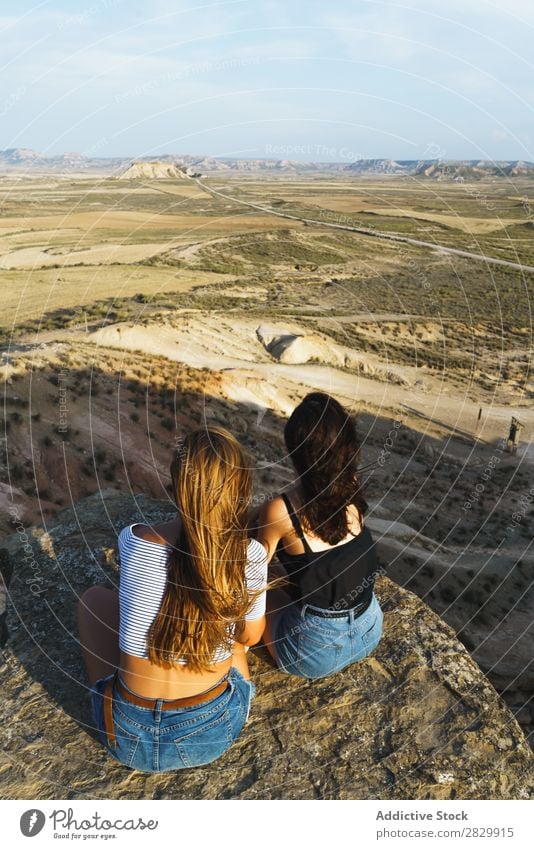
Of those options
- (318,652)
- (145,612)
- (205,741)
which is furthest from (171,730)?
(318,652)

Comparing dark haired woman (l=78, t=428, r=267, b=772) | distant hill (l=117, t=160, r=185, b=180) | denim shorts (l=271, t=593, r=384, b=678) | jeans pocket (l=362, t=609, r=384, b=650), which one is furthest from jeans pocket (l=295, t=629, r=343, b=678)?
distant hill (l=117, t=160, r=185, b=180)

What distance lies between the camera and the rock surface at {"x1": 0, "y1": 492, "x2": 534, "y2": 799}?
4188 mm

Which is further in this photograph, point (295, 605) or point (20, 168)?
point (20, 168)

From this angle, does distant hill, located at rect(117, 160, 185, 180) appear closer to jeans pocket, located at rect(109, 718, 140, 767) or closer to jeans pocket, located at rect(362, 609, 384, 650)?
jeans pocket, located at rect(362, 609, 384, 650)

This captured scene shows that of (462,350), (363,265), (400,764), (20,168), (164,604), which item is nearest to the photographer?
(164,604)

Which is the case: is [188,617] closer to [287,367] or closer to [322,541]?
[322,541]

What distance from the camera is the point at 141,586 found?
3721 millimetres

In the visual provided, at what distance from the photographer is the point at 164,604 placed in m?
3.68

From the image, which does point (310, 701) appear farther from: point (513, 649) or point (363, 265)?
point (363, 265)

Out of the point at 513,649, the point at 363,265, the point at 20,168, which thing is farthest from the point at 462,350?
the point at 20,168

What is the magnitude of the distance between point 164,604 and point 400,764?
2.16m

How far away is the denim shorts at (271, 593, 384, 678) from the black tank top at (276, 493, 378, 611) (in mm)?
119

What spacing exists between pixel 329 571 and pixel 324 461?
31.8 inches

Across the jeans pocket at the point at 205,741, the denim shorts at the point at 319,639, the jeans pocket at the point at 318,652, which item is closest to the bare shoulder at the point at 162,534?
the jeans pocket at the point at 205,741
